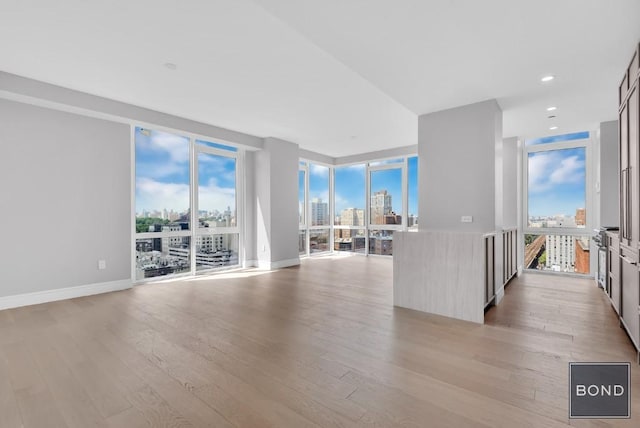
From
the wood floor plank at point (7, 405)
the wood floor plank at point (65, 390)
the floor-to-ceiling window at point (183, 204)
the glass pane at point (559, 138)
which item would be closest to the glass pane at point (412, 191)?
the glass pane at point (559, 138)

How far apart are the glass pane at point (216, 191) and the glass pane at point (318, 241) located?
2.64m

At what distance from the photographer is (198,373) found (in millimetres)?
2127

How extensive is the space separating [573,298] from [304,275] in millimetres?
4073

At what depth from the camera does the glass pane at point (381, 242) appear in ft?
26.6

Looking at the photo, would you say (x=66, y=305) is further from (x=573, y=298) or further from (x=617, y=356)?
(x=573, y=298)

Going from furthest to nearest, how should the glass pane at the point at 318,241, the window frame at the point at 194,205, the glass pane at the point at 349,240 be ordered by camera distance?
the glass pane at the point at 349,240, the glass pane at the point at 318,241, the window frame at the point at 194,205

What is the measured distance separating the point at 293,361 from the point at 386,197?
6432 mm

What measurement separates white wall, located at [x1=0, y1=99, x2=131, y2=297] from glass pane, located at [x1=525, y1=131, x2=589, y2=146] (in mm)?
7480

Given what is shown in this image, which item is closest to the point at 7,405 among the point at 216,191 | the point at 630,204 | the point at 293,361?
the point at 293,361

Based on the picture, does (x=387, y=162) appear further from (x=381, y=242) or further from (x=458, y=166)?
(x=458, y=166)

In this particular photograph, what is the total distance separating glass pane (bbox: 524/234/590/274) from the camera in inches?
214

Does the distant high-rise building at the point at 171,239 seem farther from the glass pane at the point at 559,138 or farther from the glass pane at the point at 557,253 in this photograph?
the glass pane at the point at 559,138

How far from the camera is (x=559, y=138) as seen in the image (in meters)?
5.72

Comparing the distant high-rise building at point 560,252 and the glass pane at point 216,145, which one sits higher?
the glass pane at point 216,145
